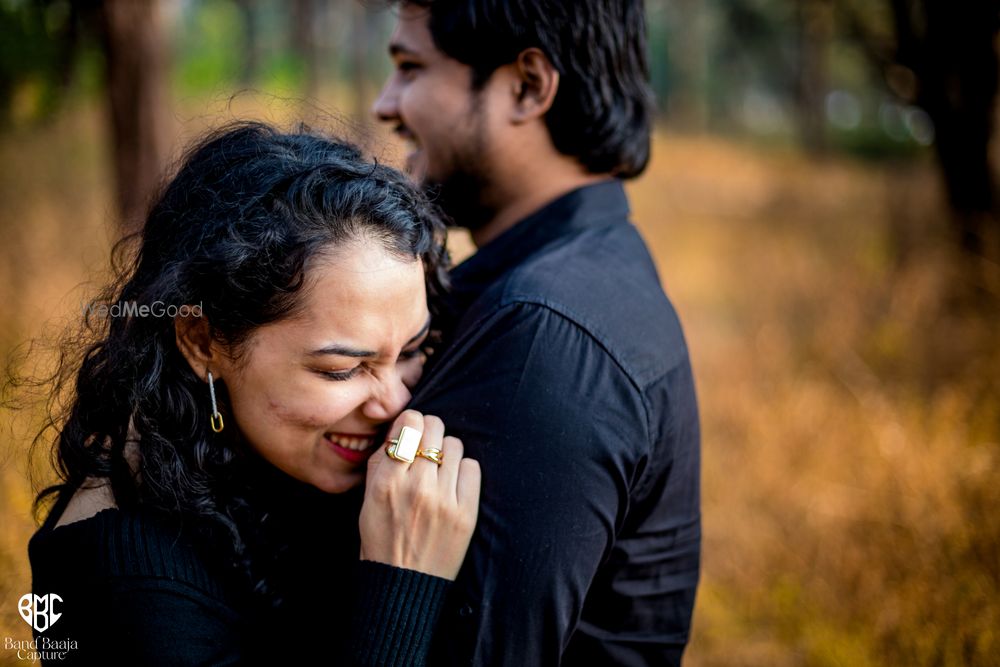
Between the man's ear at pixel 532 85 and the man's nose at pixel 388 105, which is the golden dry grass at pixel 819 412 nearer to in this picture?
the man's nose at pixel 388 105

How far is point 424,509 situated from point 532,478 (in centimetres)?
20

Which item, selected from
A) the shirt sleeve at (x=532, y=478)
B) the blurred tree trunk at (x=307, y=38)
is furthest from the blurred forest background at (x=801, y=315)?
the blurred tree trunk at (x=307, y=38)

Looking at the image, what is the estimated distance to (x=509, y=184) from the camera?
217 centimetres

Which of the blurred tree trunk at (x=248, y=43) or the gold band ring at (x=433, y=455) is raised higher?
the blurred tree trunk at (x=248, y=43)

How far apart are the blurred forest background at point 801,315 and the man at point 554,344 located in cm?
30

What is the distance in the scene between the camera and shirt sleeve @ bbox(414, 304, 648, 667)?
1.44m

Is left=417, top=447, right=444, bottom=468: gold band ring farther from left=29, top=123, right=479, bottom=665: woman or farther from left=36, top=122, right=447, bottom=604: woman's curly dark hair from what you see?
left=36, top=122, right=447, bottom=604: woman's curly dark hair

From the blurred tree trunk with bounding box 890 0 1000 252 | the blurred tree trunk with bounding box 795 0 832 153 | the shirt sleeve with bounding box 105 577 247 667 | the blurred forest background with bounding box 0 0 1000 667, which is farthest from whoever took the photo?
the blurred tree trunk with bounding box 795 0 832 153

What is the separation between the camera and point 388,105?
231 cm

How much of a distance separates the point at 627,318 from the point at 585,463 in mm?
349

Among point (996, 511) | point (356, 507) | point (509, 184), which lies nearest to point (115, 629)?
point (356, 507)

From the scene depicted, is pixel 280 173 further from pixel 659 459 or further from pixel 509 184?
pixel 659 459

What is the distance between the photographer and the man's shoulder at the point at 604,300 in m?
1.58

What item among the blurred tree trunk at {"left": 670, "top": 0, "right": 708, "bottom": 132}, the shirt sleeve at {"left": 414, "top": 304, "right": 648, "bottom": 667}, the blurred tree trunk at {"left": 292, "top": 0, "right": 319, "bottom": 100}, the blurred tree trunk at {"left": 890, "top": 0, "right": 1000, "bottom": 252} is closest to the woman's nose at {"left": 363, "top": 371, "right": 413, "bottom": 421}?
the shirt sleeve at {"left": 414, "top": 304, "right": 648, "bottom": 667}
